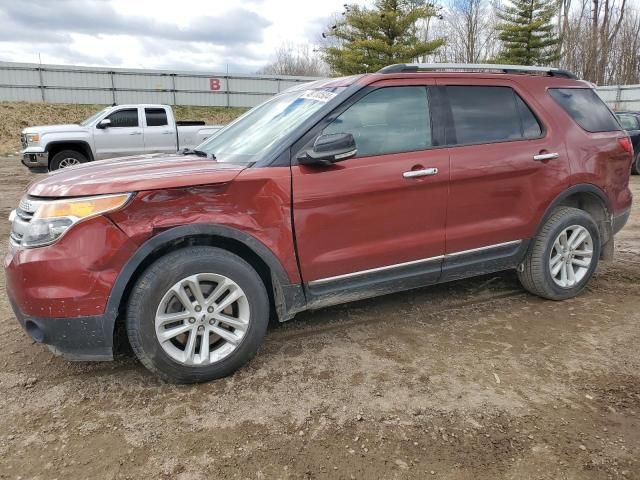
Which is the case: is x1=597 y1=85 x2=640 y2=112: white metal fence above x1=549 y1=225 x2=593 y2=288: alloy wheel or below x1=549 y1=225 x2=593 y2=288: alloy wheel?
above

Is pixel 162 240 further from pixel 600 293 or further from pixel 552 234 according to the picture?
pixel 600 293

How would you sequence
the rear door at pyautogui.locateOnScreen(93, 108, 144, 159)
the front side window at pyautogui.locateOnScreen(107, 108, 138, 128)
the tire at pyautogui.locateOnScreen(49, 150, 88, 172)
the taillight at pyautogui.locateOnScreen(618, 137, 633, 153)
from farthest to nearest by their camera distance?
the front side window at pyautogui.locateOnScreen(107, 108, 138, 128)
the rear door at pyautogui.locateOnScreen(93, 108, 144, 159)
the tire at pyautogui.locateOnScreen(49, 150, 88, 172)
the taillight at pyautogui.locateOnScreen(618, 137, 633, 153)

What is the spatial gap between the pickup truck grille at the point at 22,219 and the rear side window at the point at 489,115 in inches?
109

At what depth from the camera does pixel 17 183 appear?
12.7 meters

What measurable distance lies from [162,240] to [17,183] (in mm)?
11863

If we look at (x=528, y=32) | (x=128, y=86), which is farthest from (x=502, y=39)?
(x=128, y=86)

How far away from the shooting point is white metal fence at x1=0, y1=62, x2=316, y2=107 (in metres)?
23.7

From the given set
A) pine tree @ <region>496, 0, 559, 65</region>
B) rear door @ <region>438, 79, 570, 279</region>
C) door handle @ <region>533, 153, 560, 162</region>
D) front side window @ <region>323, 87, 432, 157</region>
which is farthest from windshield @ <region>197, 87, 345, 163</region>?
pine tree @ <region>496, 0, 559, 65</region>

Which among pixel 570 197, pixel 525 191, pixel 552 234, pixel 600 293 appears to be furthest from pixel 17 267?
pixel 600 293

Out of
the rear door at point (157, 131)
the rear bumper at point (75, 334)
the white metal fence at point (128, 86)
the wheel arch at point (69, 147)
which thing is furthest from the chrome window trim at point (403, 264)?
the white metal fence at point (128, 86)

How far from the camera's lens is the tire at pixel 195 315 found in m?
2.87

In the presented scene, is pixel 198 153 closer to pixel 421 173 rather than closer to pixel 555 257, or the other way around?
pixel 421 173

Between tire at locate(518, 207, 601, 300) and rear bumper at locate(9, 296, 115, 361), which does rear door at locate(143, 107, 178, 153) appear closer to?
tire at locate(518, 207, 601, 300)

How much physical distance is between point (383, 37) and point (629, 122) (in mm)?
18793
